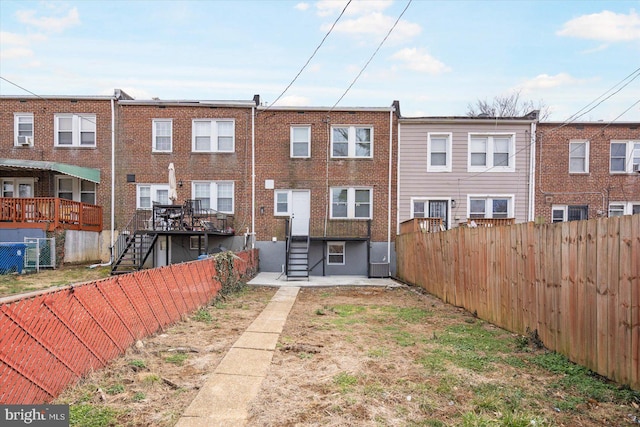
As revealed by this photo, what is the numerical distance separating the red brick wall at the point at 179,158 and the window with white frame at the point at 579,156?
13987 millimetres

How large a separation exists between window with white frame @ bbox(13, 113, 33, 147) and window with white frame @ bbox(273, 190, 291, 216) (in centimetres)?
1080

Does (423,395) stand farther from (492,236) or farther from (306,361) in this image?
(492,236)

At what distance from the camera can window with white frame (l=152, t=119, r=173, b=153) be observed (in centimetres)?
1850

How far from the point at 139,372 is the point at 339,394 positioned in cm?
235

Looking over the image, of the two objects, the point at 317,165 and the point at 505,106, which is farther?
the point at 505,106

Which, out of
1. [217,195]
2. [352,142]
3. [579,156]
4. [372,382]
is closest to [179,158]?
[217,195]

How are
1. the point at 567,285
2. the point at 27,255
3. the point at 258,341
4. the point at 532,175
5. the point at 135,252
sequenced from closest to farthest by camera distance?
the point at 567,285, the point at 258,341, the point at 27,255, the point at 135,252, the point at 532,175

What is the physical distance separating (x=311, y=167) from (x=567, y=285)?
45.3 feet

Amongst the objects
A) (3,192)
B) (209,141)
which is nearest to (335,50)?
(209,141)

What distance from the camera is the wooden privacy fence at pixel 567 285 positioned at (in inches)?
173

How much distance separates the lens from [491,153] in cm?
1841

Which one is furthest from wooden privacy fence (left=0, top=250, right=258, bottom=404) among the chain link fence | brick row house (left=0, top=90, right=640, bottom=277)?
brick row house (left=0, top=90, right=640, bottom=277)

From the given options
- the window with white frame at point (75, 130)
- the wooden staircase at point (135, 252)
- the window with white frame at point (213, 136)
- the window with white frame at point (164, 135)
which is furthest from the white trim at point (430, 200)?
the window with white frame at point (75, 130)

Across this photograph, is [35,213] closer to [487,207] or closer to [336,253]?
[336,253]
